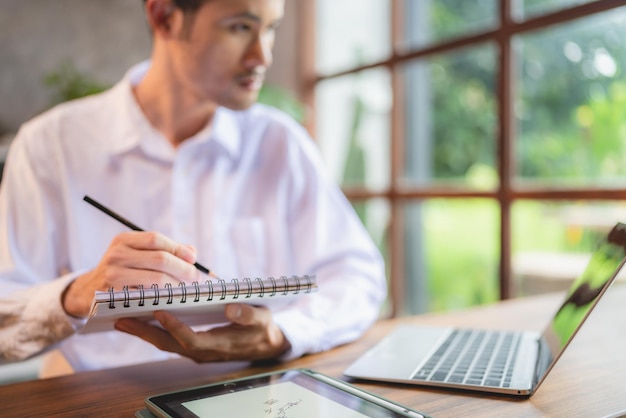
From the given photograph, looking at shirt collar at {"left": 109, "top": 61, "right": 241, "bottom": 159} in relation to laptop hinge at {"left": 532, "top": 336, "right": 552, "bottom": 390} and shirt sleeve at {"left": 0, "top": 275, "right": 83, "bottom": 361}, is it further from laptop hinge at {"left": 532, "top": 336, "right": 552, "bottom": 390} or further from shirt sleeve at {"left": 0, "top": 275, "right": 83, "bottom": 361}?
laptop hinge at {"left": 532, "top": 336, "right": 552, "bottom": 390}

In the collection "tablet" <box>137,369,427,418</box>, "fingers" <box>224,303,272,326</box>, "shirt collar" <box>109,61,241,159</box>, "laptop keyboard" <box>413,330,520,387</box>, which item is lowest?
"laptop keyboard" <box>413,330,520,387</box>

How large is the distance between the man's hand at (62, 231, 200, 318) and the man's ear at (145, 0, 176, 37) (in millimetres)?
618

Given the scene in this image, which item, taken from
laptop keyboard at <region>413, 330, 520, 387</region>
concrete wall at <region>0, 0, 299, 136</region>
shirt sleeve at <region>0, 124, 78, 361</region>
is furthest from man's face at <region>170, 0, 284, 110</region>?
concrete wall at <region>0, 0, 299, 136</region>

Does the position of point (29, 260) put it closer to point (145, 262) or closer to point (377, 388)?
point (145, 262)

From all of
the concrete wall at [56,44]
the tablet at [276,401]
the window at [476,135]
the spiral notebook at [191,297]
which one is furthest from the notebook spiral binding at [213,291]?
the concrete wall at [56,44]

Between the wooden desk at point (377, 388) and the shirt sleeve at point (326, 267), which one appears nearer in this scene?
the wooden desk at point (377, 388)

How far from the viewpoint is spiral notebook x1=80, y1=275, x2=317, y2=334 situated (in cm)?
64

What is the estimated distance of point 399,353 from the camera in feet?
2.90

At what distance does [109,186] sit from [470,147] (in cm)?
164


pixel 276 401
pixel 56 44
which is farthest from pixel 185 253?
pixel 56 44

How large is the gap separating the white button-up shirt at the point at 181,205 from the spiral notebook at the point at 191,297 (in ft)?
0.91

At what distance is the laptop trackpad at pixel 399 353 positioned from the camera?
0.79m

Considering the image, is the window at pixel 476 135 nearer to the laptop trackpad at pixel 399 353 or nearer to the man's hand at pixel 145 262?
the laptop trackpad at pixel 399 353

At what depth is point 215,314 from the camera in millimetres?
809
